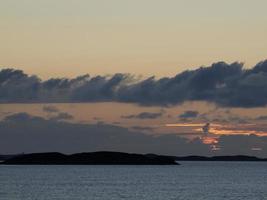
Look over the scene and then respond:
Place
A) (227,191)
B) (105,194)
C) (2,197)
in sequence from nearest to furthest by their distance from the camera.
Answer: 1. (2,197)
2. (105,194)
3. (227,191)

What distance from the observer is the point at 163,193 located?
13262 cm

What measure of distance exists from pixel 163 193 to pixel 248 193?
47.5 ft

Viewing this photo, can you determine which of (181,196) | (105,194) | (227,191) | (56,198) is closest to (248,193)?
(227,191)

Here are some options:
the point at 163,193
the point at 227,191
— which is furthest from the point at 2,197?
the point at 227,191

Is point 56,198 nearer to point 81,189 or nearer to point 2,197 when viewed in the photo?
point 2,197

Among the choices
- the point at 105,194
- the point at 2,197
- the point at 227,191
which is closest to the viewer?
the point at 2,197

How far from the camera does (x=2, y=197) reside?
120 m

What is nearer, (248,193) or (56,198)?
(56,198)

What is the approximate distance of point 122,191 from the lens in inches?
5374

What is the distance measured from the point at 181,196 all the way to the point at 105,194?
12224mm

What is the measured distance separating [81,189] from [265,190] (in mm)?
32712

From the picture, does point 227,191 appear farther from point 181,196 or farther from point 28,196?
point 28,196

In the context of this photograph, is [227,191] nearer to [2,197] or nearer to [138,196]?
[138,196]

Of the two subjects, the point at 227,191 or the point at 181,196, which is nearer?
the point at 181,196
